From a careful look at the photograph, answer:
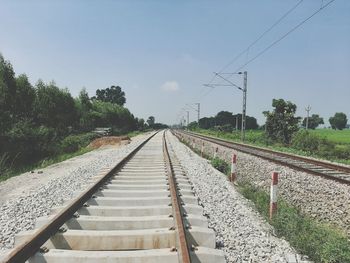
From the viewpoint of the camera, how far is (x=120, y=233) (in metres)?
5.16

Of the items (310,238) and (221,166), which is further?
(221,166)

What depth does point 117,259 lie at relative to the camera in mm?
4312

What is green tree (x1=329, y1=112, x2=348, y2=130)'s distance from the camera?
180750 millimetres

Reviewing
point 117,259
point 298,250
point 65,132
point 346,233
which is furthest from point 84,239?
point 65,132

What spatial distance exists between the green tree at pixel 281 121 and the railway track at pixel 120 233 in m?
41.2

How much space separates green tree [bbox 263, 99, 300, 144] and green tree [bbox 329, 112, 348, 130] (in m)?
145

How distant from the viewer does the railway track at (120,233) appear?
4.35 metres

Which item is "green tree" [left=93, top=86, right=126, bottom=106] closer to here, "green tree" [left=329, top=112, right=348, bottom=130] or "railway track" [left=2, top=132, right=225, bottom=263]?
"green tree" [left=329, top=112, right=348, bottom=130]

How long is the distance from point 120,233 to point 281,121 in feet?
147

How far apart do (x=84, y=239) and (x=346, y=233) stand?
546 centimetres

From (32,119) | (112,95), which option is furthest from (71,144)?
(112,95)

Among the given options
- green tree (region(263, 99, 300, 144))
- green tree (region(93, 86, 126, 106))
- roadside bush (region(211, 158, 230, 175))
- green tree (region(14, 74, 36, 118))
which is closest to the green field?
green tree (region(263, 99, 300, 144))

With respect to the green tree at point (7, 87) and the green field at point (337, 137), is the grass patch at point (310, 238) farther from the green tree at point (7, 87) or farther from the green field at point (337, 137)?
the green field at point (337, 137)

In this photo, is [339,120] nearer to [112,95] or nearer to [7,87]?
[112,95]
